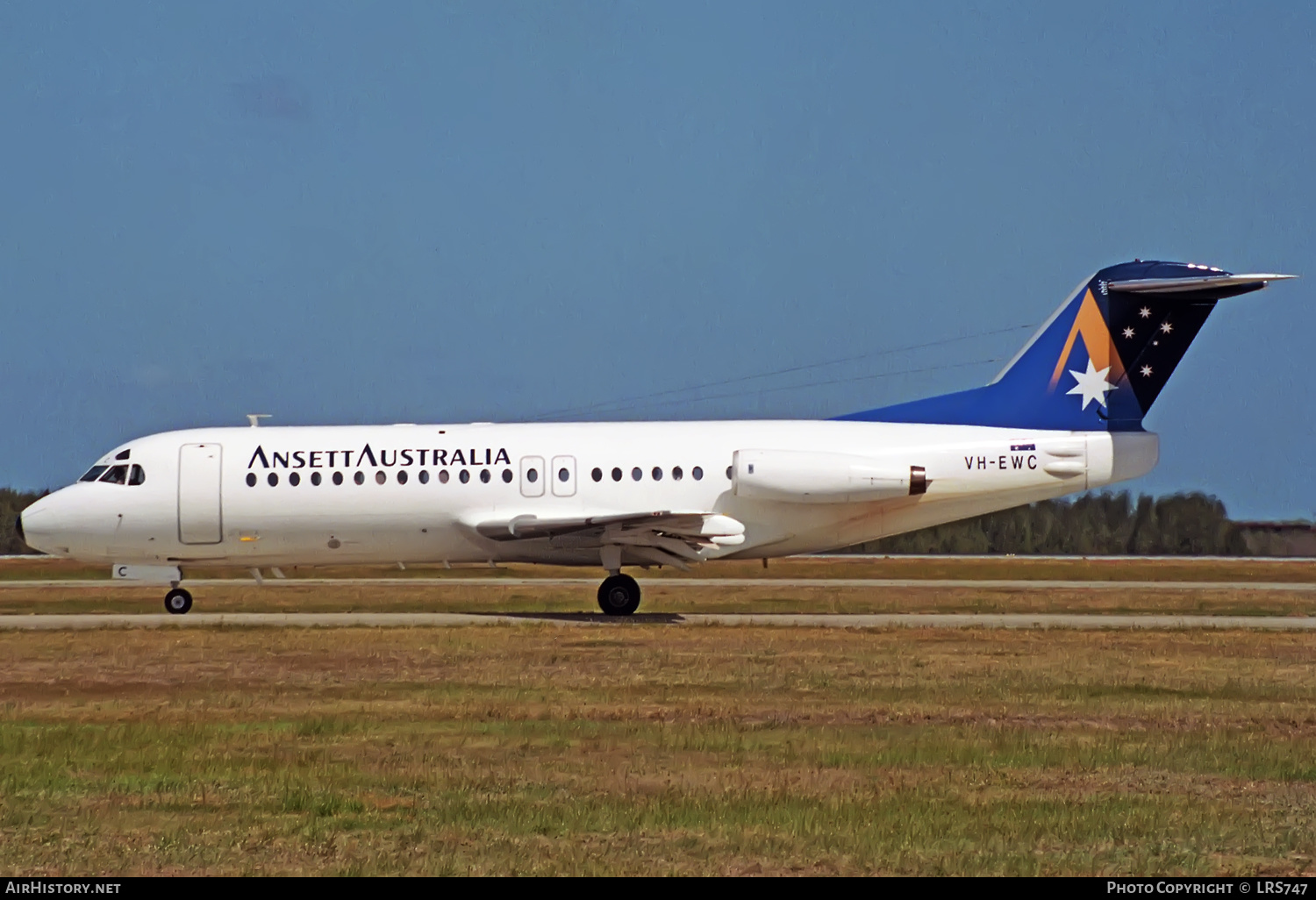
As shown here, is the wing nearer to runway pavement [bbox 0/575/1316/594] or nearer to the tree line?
runway pavement [bbox 0/575/1316/594]

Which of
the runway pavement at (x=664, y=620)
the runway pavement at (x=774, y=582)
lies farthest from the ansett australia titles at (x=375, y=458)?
the runway pavement at (x=774, y=582)

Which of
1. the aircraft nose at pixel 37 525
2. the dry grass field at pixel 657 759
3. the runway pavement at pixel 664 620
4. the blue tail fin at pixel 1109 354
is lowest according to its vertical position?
the dry grass field at pixel 657 759

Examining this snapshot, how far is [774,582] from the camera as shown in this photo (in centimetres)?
4350

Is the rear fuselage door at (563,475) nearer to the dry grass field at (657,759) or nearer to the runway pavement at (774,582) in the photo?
the dry grass field at (657,759)

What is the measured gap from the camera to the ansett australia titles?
29875 millimetres

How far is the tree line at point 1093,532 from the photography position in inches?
2749

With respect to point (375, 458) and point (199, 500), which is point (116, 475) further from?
point (375, 458)

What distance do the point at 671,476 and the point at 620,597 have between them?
8.22 ft

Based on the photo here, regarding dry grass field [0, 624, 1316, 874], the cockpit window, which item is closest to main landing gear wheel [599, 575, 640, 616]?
dry grass field [0, 624, 1316, 874]

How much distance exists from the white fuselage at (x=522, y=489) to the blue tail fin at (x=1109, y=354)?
0.39 meters

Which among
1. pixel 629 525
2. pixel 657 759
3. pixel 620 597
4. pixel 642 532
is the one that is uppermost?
pixel 629 525

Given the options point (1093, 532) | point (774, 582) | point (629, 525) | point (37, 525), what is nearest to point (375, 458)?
point (629, 525)
